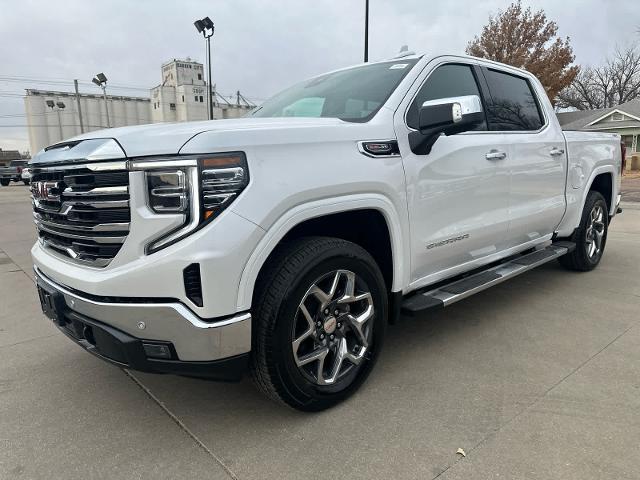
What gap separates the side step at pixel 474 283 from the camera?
118 inches

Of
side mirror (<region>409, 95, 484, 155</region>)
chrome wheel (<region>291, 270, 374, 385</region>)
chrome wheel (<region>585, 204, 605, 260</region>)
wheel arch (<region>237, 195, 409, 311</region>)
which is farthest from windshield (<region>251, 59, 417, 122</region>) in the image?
chrome wheel (<region>585, 204, 605, 260</region>)

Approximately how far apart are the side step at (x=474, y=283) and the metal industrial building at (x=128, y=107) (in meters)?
66.7

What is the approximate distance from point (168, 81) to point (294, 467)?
3168 inches

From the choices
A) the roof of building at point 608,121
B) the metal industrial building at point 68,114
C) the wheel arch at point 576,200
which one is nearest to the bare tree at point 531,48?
the roof of building at point 608,121

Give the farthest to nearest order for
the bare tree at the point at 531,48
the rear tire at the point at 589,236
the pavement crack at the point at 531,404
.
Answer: the bare tree at the point at 531,48
the rear tire at the point at 589,236
the pavement crack at the point at 531,404

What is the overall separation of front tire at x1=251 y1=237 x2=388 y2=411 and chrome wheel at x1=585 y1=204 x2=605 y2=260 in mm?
3484

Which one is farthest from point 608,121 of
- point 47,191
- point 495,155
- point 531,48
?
point 47,191

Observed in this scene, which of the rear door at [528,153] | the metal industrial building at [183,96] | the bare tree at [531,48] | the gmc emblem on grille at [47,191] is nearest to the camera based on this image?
the gmc emblem on grille at [47,191]

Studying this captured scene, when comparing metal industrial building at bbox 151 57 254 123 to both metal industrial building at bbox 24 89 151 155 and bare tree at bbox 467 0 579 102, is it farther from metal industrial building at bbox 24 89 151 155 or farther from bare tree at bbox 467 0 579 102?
bare tree at bbox 467 0 579 102

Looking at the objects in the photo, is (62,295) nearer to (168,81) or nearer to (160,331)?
(160,331)

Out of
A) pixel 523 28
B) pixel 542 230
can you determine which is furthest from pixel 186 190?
pixel 523 28

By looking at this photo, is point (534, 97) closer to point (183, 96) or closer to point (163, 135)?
point (163, 135)

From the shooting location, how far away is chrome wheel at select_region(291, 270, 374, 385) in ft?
8.06

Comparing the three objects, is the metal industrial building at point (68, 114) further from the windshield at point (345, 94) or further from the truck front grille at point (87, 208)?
the truck front grille at point (87, 208)
